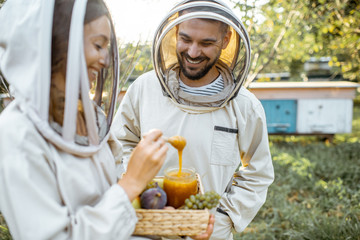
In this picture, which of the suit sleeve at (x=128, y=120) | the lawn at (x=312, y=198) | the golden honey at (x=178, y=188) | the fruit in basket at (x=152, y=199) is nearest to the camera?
the fruit in basket at (x=152, y=199)

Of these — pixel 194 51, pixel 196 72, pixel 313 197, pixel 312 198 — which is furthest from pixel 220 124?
pixel 313 197

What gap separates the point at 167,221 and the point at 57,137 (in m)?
0.59

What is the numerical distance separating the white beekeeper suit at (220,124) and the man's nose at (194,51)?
0.18 meters

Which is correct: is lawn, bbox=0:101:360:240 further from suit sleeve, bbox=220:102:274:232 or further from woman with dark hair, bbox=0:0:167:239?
woman with dark hair, bbox=0:0:167:239

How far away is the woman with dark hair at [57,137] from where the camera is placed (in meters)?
1.00

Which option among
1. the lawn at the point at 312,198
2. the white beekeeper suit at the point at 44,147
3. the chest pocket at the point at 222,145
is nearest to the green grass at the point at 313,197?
the lawn at the point at 312,198

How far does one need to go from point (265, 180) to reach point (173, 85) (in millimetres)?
946

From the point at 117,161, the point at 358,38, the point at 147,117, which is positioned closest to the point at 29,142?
the point at 117,161

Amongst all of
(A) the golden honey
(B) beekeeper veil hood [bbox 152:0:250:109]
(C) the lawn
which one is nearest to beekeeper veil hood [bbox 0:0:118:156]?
(A) the golden honey

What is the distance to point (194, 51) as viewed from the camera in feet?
6.28

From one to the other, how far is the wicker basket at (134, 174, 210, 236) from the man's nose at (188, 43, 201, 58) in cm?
106

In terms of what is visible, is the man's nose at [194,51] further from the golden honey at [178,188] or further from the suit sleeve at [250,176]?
the golden honey at [178,188]

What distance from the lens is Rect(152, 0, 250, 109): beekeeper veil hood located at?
5.98 feet

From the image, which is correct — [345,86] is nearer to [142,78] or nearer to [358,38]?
[358,38]
